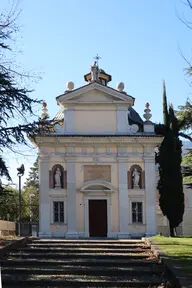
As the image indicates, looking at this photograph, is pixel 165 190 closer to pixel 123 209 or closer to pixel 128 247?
pixel 123 209

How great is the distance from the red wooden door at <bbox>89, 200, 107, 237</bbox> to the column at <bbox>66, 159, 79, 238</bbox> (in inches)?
43.2

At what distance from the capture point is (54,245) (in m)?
16.5

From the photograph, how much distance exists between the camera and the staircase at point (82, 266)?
1085cm

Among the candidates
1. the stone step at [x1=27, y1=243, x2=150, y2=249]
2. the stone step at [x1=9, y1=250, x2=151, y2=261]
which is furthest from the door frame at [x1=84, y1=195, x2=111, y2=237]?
the stone step at [x1=9, y1=250, x2=151, y2=261]

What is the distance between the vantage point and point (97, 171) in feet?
92.3

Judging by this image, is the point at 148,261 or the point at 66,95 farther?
the point at 66,95

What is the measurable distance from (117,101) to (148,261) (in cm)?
1653

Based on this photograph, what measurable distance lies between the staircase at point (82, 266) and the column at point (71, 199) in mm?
10286

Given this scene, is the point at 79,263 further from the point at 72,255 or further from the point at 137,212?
the point at 137,212

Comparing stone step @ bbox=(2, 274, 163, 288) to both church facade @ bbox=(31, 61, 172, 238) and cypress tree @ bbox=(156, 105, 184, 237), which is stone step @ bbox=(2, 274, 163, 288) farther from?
cypress tree @ bbox=(156, 105, 184, 237)

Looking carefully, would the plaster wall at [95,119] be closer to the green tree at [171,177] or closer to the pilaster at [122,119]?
the pilaster at [122,119]

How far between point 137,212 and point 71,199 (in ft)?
13.6

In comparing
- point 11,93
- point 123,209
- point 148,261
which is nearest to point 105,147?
point 123,209

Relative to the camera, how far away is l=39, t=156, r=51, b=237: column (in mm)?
27250
